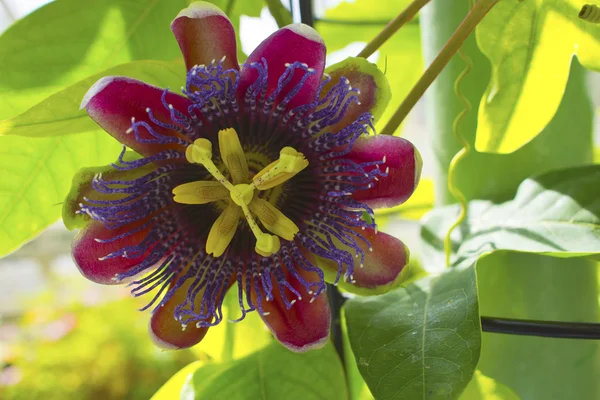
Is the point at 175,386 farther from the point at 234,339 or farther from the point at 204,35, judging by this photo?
the point at 204,35

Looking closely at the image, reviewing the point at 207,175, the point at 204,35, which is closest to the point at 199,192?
the point at 207,175

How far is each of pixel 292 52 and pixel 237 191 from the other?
0.14m

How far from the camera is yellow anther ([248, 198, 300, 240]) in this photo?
0.52 m

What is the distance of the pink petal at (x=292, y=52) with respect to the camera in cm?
43

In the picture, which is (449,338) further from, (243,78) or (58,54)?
(58,54)

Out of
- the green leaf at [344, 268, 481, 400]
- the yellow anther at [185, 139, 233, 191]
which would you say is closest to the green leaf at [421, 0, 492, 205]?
the green leaf at [344, 268, 481, 400]

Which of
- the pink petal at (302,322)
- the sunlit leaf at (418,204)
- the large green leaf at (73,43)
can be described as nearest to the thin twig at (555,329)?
the pink petal at (302,322)

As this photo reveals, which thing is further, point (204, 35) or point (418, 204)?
point (418, 204)

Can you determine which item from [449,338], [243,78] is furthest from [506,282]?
[243,78]

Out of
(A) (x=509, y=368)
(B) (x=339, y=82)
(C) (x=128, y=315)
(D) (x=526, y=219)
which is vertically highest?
(B) (x=339, y=82)

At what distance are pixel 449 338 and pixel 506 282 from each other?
23 centimetres

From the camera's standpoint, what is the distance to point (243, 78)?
47cm

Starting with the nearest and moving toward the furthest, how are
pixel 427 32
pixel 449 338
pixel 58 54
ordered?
pixel 449 338 → pixel 58 54 → pixel 427 32

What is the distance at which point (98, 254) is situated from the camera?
0.45m
